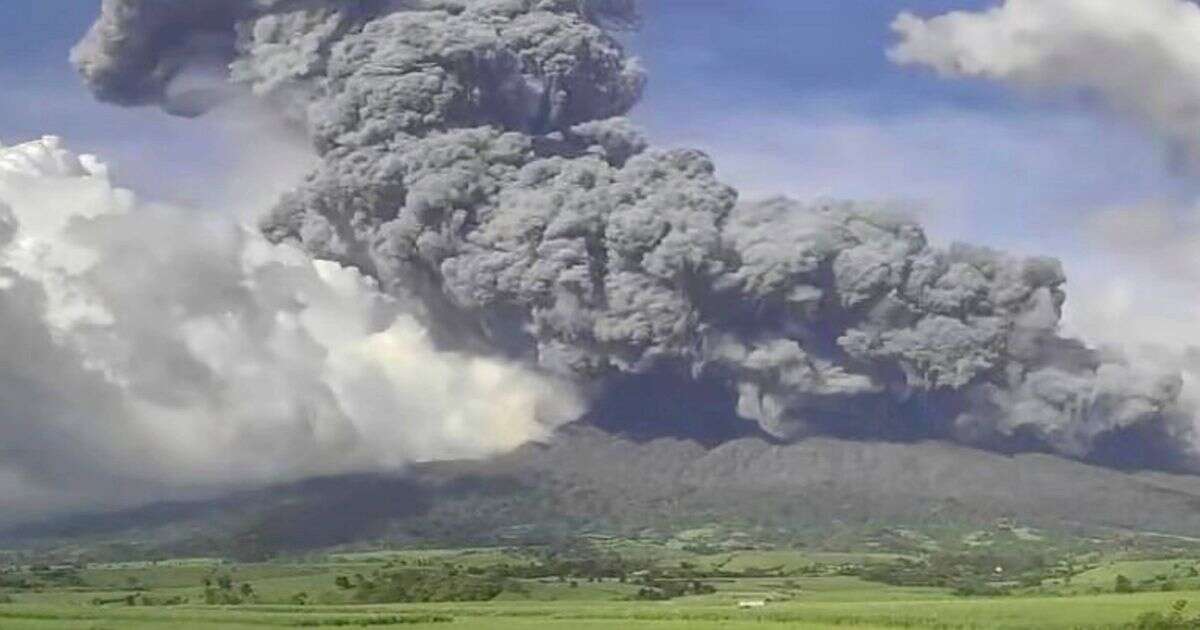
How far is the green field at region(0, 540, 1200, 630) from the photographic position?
5362 centimetres

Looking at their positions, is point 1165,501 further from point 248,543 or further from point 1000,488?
point 248,543

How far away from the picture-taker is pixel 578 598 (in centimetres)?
7625

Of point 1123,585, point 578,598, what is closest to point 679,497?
point 578,598

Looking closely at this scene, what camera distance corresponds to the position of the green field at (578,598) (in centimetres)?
5362

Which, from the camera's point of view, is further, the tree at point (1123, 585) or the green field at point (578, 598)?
the tree at point (1123, 585)

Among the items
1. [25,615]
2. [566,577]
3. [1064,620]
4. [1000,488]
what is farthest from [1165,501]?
[25,615]

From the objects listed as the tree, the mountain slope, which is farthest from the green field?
the mountain slope

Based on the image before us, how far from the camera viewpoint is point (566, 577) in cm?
9250

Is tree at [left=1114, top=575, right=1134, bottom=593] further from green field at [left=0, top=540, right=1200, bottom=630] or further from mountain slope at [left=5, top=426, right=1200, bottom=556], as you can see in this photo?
mountain slope at [left=5, top=426, right=1200, bottom=556]

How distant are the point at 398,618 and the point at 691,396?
3868 inches

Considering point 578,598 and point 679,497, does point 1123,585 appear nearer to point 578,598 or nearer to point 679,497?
point 578,598

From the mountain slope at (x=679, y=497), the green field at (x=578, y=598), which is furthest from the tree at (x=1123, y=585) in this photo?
the mountain slope at (x=679, y=497)

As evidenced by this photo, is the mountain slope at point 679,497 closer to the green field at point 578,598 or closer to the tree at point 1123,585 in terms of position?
the green field at point 578,598

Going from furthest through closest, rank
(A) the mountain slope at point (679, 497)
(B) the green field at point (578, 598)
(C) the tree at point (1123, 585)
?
(A) the mountain slope at point (679, 497), (C) the tree at point (1123, 585), (B) the green field at point (578, 598)
